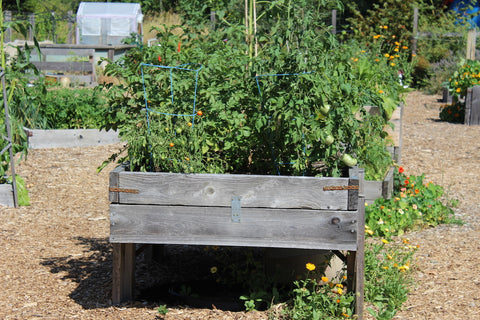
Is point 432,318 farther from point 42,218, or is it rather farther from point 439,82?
point 439,82

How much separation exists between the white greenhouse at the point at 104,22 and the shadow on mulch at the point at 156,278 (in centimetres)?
1829

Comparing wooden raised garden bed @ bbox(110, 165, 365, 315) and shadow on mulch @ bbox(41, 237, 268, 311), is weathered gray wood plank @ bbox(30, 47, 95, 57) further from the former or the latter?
wooden raised garden bed @ bbox(110, 165, 365, 315)

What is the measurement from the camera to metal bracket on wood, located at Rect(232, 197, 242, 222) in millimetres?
3074

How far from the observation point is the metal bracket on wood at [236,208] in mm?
3074

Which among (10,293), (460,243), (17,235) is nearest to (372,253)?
(460,243)

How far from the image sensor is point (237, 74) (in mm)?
3723

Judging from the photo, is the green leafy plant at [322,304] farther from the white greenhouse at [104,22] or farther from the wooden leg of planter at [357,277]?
the white greenhouse at [104,22]

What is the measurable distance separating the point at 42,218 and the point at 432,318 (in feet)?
11.0

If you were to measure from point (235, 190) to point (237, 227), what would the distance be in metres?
0.19

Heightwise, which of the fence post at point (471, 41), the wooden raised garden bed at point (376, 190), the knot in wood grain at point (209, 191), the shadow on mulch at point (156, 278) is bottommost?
the shadow on mulch at point (156, 278)

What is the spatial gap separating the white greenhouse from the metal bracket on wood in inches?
772

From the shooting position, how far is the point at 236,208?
308 cm

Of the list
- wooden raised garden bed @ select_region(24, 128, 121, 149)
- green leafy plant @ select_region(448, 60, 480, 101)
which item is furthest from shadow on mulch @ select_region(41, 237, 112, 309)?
green leafy plant @ select_region(448, 60, 480, 101)

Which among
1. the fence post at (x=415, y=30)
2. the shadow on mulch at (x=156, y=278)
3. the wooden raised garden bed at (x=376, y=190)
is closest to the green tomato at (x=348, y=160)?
the shadow on mulch at (x=156, y=278)
